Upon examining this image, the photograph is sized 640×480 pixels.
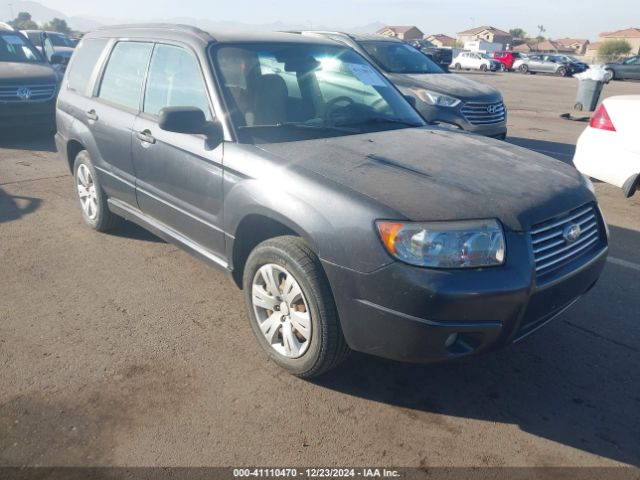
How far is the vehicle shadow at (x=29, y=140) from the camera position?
357 inches

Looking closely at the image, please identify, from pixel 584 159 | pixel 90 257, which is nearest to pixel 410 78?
pixel 584 159

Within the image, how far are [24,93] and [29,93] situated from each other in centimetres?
8

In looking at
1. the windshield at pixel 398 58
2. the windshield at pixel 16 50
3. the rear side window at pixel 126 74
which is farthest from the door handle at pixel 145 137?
the windshield at pixel 16 50

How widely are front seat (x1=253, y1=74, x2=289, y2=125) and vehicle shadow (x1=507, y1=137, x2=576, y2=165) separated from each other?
21.1ft

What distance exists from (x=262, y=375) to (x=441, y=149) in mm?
1726

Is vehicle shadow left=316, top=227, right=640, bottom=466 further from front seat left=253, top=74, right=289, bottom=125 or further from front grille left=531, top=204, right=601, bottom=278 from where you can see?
front seat left=253, top=74, right=289, bottom=125

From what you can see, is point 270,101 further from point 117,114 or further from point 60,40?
point 60,40

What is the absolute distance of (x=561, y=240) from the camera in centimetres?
280

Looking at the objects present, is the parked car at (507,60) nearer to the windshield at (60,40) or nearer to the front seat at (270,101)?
the windshield at (60,40)

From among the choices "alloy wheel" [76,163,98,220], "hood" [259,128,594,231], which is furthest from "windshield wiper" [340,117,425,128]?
"alloy wheel" [76,163,98,220]

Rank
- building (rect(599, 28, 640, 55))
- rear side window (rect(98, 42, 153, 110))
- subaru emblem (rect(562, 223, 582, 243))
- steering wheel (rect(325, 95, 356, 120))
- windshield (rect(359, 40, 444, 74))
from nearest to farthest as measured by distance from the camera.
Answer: subaru emblem (rect(562, 223, 582, 243)) < steering wheel (rect(325, 95, 356, 120)) < rear side window (rect(98, 42, 153, 110)) < windshield (rect(359, 40, 444, 74)) < building (rect(599, 28, 640, 55))

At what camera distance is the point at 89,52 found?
4961 millimetres

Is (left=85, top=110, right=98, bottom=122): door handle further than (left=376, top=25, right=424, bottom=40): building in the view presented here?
No

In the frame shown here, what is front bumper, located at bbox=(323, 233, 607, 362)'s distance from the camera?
7.93 feet
